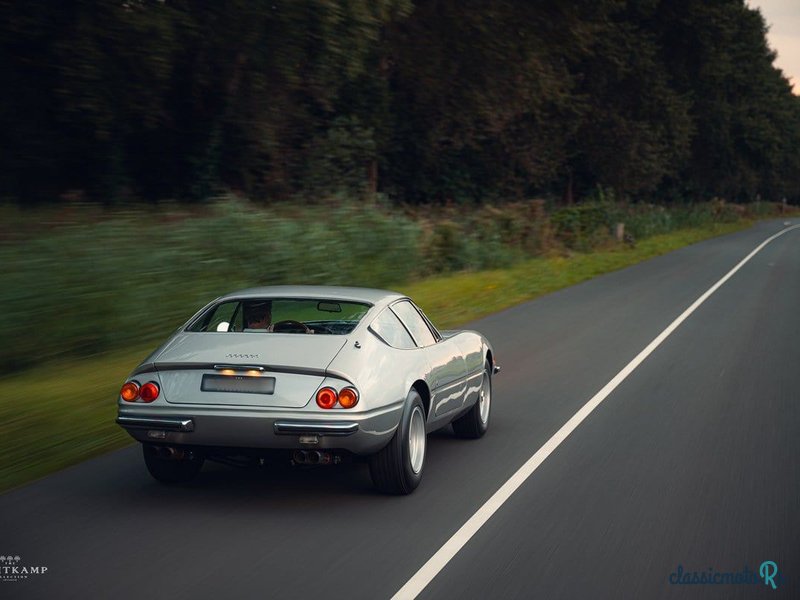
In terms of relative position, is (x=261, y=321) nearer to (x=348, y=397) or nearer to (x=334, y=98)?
(x=348, y=397)

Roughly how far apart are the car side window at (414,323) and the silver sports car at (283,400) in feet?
1.10

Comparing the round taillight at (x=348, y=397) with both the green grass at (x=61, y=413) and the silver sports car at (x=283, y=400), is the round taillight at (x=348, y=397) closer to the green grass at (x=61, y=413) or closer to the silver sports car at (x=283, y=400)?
the silver sports car at (x=283, y=400)

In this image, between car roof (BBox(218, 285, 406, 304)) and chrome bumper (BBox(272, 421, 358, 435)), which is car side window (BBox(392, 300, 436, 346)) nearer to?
car roof (BBox(218, 285, 406, 304))

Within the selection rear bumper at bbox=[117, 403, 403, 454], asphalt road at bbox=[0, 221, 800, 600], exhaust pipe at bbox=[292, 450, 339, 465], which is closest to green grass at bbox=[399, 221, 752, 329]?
asphalt road at bbox=[0, 221, 800, 600]

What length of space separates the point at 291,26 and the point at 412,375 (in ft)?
43.2

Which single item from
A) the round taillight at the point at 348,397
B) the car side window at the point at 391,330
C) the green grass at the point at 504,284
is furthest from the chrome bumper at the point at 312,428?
the green grass at the point at 504,284

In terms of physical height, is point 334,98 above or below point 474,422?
above

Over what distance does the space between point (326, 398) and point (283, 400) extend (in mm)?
251

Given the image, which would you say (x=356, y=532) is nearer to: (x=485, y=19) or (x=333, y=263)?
(x=333, y=263)

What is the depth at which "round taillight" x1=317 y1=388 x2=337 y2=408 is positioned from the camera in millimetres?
6141

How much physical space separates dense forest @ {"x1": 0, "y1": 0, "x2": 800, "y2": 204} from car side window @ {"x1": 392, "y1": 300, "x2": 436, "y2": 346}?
11235 mm

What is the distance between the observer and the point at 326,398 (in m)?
6.16

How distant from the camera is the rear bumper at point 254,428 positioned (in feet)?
19.9

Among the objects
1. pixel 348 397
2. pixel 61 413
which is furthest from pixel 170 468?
pixel 61 413
